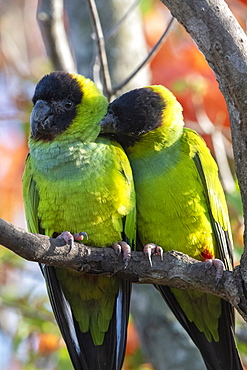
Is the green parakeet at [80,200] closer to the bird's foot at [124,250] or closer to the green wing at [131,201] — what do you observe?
the green wing at [131,201]

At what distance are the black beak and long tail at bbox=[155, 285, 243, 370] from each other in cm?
160

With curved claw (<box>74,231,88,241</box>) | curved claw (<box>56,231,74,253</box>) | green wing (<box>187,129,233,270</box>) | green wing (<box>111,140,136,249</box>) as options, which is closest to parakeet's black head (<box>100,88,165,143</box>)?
green wing (<box>111,140,136,249</box>)

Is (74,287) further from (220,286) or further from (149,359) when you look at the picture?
(149,359)

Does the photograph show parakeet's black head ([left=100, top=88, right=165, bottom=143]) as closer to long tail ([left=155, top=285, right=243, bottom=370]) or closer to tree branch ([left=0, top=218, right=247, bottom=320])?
tree branch ([left=0, top=218, right=247, bottom=320])

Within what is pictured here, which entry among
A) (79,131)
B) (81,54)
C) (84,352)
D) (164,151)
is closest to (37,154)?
(79,131)

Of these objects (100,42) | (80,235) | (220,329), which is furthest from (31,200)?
(220,329)

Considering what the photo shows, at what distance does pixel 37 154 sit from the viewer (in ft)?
14.4

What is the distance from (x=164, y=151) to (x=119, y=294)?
1.20 meters

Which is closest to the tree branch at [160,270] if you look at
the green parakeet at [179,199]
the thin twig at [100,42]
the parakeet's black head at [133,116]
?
the green parakeet at [179,199]

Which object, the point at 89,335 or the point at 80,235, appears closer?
the point at 80,235

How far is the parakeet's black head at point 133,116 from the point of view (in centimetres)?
457

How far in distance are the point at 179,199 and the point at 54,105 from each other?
1.23m

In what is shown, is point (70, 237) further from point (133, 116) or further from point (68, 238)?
point (133, 116)

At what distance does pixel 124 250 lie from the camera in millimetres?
3951
